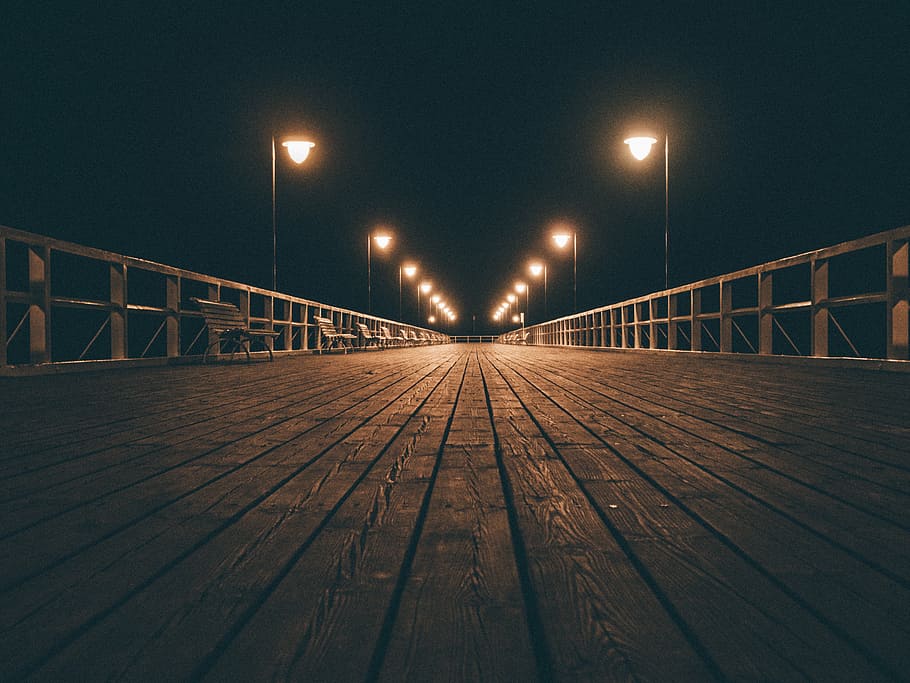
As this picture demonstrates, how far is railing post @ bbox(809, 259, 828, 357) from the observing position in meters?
6.61

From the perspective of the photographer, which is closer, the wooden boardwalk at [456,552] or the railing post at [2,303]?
the wooden boardwalk at [456,552]

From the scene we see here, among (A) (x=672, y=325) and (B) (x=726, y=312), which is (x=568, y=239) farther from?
(B) (x=726, y=312)

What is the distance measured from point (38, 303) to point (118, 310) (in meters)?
1.19

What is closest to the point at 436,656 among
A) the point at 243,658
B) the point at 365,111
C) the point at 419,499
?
the point at 243,658

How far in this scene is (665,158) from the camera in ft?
40.6

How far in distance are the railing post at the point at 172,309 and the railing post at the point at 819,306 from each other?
7309mm

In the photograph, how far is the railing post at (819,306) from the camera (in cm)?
661

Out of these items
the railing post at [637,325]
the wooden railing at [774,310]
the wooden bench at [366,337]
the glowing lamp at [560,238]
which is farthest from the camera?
→ the glowing lamp at [560,238]

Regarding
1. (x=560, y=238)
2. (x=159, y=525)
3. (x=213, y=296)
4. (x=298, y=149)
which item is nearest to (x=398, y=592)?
(x=159, y=525)

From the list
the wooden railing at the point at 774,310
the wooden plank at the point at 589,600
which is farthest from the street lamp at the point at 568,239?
the wooden plank at the point at 589,600

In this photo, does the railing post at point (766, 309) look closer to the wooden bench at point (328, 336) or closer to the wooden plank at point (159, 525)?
the wooden plank at point (159, 525)

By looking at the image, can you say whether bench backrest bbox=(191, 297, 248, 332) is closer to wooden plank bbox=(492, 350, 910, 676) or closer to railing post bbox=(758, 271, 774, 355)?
railing post bbox=(758, 271, 774, 355)

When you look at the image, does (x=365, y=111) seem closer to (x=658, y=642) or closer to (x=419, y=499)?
(x=419, y=499)

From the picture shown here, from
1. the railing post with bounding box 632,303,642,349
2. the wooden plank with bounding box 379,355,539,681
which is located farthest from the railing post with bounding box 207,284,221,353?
the railing post with bounding box 632,303,642,349
